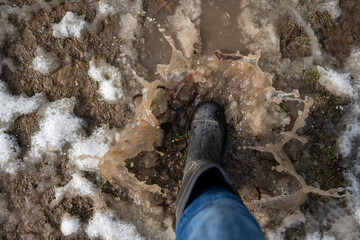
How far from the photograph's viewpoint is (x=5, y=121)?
2473mm

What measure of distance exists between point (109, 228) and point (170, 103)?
1.20 meters

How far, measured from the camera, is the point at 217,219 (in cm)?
146

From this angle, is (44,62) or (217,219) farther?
(44,62)

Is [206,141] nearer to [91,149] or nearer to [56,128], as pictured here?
[91,149]

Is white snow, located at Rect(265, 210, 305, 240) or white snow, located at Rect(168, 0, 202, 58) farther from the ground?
white snow, located at Rect(168, 0, 202, 58)

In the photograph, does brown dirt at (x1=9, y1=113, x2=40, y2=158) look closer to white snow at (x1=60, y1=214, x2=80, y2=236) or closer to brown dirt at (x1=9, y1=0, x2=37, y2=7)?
white snow at (x1=60, y1=214, x2=80, y2=236)

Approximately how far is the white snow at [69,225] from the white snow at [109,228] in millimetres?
104

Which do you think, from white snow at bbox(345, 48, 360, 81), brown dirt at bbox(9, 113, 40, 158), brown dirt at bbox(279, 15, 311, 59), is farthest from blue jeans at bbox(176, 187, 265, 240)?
white snow at bbox(345, 48, 360, 81)

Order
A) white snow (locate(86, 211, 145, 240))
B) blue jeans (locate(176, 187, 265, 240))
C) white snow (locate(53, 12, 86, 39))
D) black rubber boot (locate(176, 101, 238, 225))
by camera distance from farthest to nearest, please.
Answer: white snow (locate(53, 12, 86, 39)), white snow (locate(86, 211, 145, 240)), black rubber boot (locate(176, 101, 238, 225)), blue jeans (locate(176, 187, 265, 240))

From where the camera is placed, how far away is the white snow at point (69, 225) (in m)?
2.41

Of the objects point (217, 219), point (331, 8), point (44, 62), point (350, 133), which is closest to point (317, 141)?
point (350, 133)

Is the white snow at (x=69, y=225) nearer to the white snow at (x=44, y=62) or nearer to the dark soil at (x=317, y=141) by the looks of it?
the white snow at (x=44, y=62)

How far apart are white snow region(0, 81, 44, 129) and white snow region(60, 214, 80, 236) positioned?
96 centimetres

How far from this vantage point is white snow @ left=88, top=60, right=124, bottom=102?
8.20 feet
